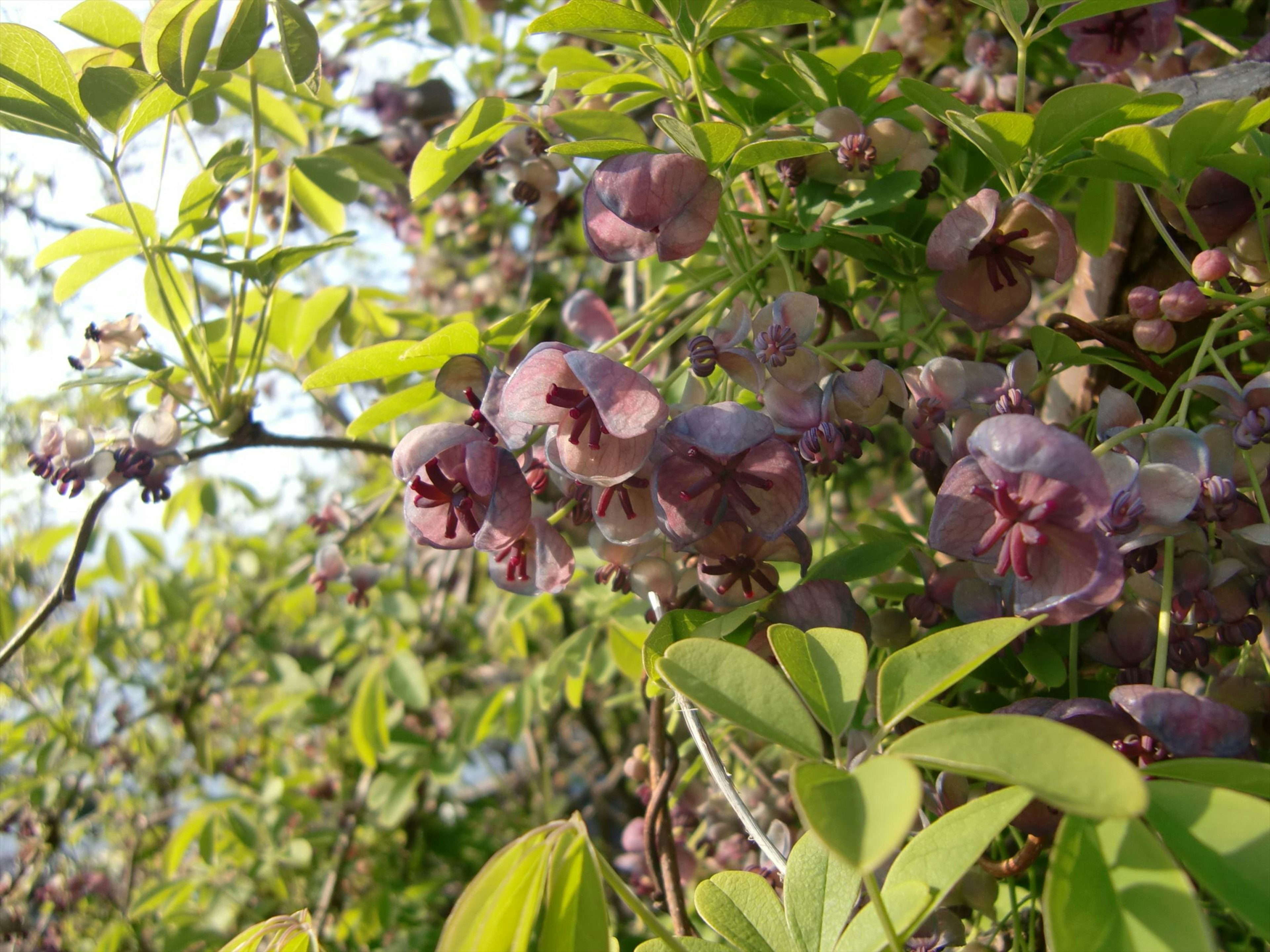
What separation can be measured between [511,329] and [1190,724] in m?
0.61

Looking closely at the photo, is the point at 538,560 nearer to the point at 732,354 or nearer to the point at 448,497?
the point at 448,497

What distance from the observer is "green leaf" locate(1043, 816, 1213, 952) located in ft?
1.39

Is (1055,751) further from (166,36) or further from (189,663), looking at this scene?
(189,663)

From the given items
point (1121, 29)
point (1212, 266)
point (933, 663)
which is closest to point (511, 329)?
point (933, 663)

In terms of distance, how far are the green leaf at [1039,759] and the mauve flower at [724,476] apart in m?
0.26

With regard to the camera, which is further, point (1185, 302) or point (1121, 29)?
point (1121, 29)

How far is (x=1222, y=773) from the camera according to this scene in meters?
0.51

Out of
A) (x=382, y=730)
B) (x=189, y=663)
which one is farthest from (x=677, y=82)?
(x=189, y=663)

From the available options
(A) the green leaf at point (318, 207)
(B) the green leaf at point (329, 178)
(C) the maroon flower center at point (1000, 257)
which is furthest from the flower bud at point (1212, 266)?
(A) the green leaf at point (318, 207)

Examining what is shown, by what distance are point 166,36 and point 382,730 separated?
1.24 meters

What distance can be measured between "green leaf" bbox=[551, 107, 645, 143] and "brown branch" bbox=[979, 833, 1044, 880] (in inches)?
25.2

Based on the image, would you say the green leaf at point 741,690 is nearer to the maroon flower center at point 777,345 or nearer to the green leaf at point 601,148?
the maroon flower center at point 777,345

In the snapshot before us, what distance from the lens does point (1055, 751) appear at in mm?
404

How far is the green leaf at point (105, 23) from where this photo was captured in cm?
98
